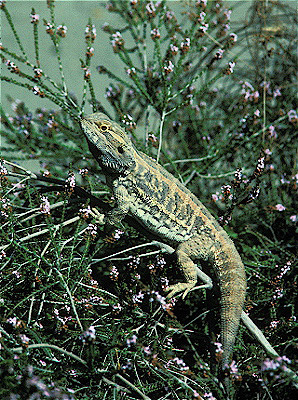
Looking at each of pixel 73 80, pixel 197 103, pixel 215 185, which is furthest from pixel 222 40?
pixel 73 80

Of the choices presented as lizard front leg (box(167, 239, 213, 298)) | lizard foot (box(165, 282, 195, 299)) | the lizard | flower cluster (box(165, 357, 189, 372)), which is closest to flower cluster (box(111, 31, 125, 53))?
the lizard

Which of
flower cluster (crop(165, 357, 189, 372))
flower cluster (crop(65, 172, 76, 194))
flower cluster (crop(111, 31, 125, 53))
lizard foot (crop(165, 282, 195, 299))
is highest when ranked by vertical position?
flower cluster (crop(111, 31, 125, 53))

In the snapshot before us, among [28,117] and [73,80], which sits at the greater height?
[73,80]

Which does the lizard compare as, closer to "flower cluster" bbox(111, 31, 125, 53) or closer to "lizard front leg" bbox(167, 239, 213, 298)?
"lizard front leg" bbox(167, 239, 213, 298)

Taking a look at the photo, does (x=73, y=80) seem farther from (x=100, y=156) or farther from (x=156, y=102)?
(x=100, y=156)

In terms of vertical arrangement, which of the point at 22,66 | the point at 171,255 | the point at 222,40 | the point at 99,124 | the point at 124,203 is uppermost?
the point at 22,66
